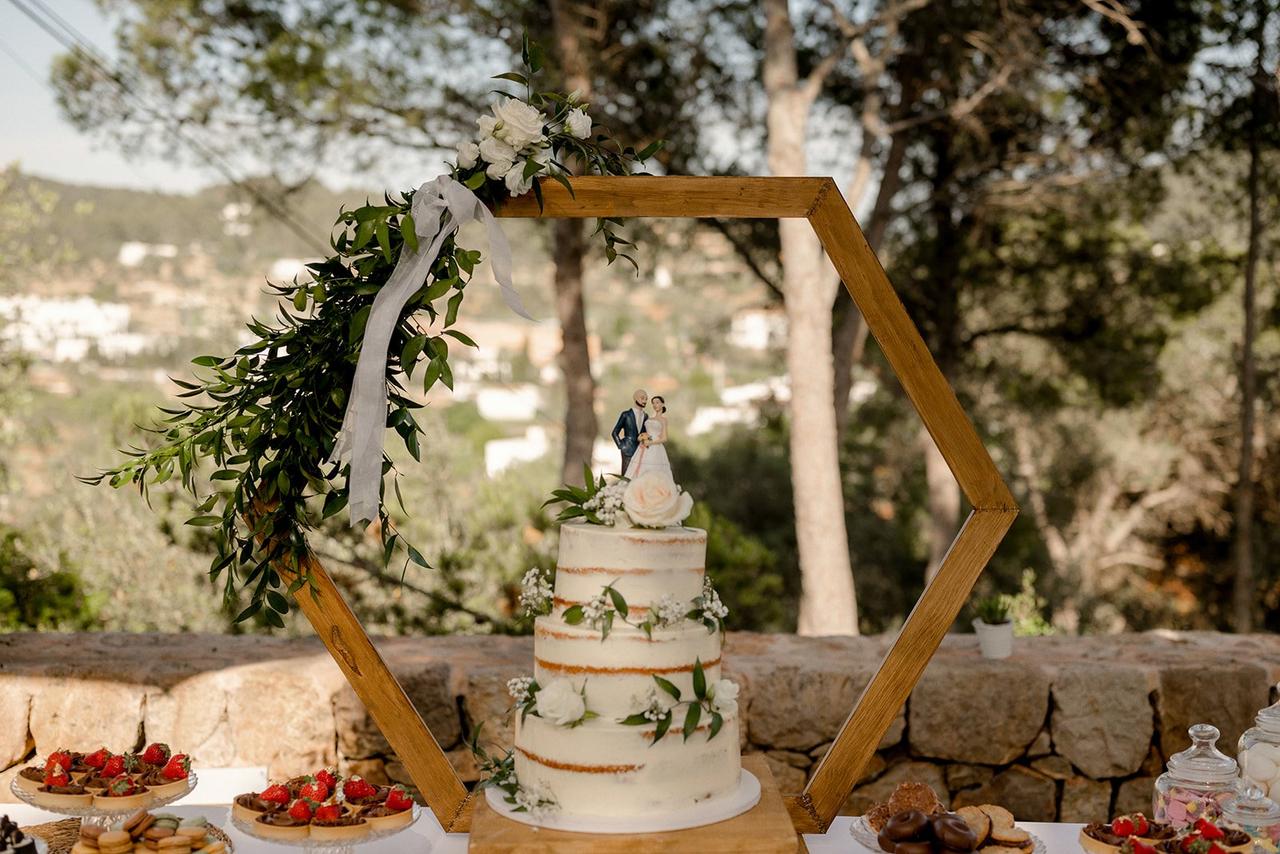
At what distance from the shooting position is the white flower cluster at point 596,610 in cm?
256

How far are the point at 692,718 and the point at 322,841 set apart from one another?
86 centimetres

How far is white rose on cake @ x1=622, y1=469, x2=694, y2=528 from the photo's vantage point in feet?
8.55

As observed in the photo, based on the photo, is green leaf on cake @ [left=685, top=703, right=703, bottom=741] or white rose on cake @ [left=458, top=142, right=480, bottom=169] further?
white rose on cake @ [left=458, top=142, right=480, bottom=169]

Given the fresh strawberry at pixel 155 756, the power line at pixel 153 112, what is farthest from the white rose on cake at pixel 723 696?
the power line at pixel 153 112

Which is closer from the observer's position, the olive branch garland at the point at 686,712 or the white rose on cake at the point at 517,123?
the olive branch garland at the point at 686,712

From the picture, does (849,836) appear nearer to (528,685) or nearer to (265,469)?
(528,685)

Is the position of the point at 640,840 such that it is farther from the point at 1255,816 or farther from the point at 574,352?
the point at 574,352

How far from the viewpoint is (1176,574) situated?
14508 mm

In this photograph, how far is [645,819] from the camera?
2.53 meters

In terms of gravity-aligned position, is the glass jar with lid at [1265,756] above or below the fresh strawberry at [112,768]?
above

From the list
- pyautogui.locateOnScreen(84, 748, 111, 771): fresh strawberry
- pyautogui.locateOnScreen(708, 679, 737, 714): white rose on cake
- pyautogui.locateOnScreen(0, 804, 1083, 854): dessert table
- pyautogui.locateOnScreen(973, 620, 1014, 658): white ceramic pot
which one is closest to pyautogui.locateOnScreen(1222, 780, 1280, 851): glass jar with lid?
pyautogui.locateOnScreen(0, 804, 1083, 854): dessert table

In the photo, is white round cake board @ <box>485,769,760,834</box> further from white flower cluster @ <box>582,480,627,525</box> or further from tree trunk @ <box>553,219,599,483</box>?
tree trunk @ <box>553,219,599,483</box>

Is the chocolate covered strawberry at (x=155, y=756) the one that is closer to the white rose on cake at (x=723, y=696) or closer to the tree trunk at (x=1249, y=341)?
the white rose on cake at (x=723, y=696)

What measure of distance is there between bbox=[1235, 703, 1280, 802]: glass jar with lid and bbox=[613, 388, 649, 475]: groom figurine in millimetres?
1571
